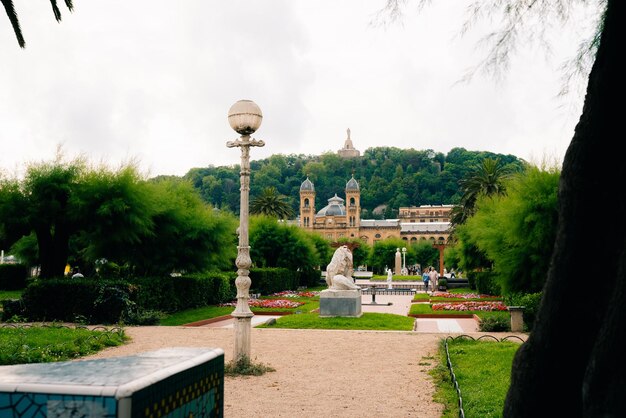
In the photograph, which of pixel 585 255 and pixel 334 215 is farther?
pixel 334 215

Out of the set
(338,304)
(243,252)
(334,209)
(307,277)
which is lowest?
(338,304)

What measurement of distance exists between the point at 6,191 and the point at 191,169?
104 m

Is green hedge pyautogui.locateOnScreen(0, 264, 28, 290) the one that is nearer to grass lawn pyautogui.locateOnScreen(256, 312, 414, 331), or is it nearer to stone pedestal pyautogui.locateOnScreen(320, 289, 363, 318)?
grass lawn pyautogui.locateOnScreen(256, 312, 414, 331)

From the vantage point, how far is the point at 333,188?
482ft

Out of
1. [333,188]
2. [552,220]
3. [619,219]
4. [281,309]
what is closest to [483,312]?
[552,220]

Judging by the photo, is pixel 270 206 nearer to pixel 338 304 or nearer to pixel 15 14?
pixel 338 304

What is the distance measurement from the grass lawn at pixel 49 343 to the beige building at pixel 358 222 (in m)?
108

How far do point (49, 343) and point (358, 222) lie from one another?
114 metres

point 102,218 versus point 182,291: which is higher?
point 102,218

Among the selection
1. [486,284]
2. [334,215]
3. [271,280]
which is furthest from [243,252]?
[334,215]

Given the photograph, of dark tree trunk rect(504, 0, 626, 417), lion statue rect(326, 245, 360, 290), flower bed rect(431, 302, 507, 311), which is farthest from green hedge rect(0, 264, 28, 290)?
dark tree trunk rect(504, 0, 626, 417)

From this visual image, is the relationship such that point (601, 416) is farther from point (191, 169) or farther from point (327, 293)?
point (191, 169)

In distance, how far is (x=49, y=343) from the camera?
1191cm

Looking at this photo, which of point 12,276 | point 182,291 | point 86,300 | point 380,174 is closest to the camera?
point 86,300
